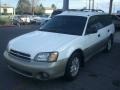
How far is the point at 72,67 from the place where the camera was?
5875 millimetres

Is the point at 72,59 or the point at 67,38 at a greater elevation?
the point at 67,38

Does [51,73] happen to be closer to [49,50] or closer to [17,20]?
[49,50]

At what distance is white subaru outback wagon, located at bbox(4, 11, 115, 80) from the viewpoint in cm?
529

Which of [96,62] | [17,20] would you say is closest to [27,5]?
[17,20]

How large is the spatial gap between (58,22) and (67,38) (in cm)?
125

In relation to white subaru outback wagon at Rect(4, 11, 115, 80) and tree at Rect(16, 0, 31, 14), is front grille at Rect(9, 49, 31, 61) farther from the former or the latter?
tree at Rect(16, 0, 31, 14)

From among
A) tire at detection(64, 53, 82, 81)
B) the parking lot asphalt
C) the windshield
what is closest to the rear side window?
the windshield

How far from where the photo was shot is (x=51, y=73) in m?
5.24

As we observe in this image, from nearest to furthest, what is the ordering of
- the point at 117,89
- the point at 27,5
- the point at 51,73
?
the point at 51,73
the point at 117,89
the point at 27,5

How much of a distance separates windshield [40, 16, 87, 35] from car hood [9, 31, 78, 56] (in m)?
0.33

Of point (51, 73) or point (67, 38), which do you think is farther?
point (67, 38)

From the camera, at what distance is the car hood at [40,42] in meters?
5.44

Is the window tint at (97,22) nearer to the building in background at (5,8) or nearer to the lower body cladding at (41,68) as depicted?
the lower body cladding at (41,68)

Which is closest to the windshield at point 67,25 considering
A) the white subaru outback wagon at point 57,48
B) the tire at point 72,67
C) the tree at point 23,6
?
the white subaru outback wagon at point 57,48
